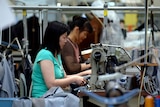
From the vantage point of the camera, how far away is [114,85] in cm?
194

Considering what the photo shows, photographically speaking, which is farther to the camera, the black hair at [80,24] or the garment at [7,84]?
the black hair at [80,24]

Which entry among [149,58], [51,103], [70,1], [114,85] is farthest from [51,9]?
[114,85]

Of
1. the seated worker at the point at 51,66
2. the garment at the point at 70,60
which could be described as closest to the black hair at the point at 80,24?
the garment at the point at 70,60

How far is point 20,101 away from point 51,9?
6.65ft

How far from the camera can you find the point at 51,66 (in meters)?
3.68

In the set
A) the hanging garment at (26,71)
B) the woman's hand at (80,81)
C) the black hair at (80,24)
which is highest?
the black hair at (80,24)

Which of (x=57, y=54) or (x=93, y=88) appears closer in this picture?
(x=93, y=88)

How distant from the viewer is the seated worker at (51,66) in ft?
12.0

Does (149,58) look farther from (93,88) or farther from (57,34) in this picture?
(57,34)

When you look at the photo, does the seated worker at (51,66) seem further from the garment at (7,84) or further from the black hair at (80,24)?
the black hair at (80,24)

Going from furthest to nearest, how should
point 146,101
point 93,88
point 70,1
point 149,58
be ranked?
1. point 70,1
2. point 93,88
3. point 149,58
4. point 146,101

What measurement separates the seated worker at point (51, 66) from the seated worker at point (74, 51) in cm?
51

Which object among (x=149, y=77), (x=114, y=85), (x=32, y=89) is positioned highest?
(x=114, y=85)

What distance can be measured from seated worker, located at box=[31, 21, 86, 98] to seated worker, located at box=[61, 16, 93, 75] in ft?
1.68
